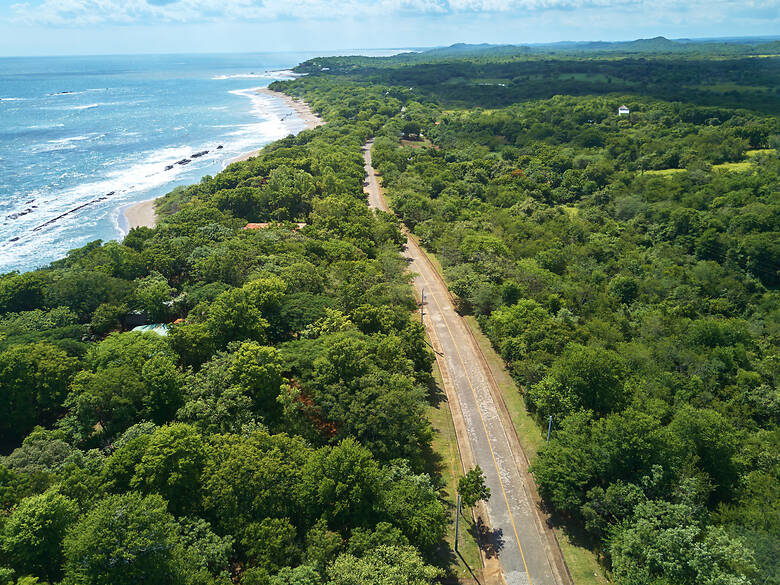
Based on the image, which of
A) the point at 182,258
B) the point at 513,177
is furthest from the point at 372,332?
the point at 513,177

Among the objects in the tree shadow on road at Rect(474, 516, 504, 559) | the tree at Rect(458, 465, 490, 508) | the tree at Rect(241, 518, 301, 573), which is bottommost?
the tree shadow on road at Rect(474, 516, 504, 559)

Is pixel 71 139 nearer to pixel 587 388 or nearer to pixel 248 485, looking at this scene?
pixel 248 485

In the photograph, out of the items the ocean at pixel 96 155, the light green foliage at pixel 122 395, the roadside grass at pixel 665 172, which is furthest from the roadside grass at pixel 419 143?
the light green foliage at pixel 122 395

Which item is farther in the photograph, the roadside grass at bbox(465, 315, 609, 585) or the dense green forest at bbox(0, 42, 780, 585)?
the roadside grass at bbox(465, 315, 609, 585)

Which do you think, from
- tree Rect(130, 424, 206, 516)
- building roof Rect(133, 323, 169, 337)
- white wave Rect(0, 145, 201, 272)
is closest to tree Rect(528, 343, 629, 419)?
tree Rect(130, 424, 206, 516)

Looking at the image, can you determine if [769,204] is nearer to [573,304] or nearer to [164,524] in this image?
[573,304]

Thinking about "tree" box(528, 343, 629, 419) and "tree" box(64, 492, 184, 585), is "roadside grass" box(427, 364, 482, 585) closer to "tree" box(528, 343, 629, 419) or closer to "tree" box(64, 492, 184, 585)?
"tree" box(528, 343, 629, 419)
